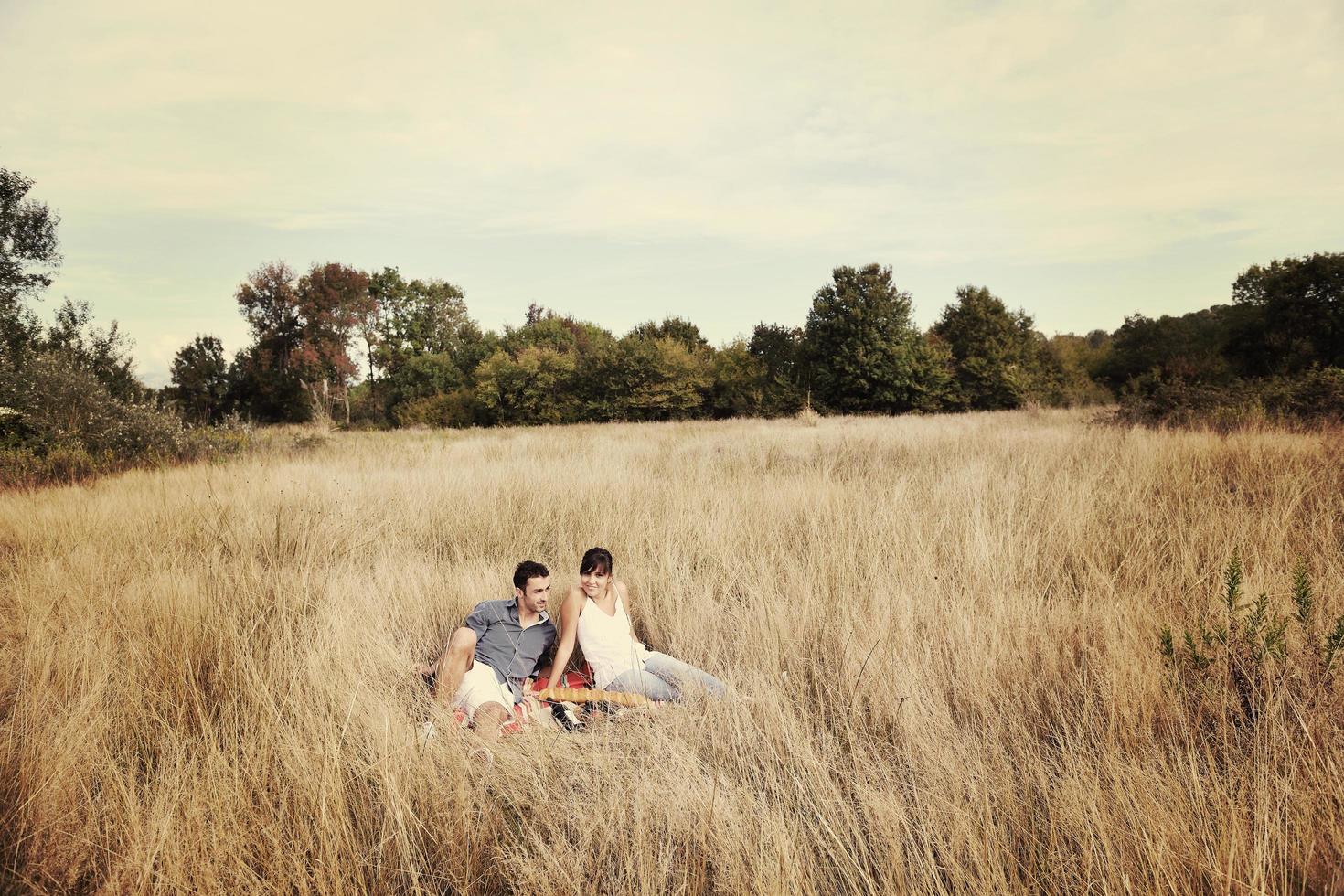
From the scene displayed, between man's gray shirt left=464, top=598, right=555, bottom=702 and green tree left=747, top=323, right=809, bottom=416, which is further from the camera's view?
green tree left=747, top=323, right=809, bottom=416

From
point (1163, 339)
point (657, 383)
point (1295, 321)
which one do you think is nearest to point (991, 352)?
point (1163, 339)

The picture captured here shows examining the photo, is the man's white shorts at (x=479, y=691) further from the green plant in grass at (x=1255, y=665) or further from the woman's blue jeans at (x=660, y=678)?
the green plant in grass at (x=1255, y=665)

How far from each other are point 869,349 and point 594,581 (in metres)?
27.9

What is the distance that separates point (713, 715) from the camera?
8.34ft

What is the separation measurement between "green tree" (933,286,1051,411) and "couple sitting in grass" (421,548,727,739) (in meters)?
30.6

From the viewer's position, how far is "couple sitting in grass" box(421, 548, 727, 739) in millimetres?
3158

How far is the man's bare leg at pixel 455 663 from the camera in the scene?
3133 mm

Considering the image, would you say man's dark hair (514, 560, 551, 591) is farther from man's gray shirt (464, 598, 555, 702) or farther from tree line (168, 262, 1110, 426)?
tree line (168, 262, 1110, 426)

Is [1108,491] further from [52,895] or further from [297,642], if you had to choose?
[52,895]

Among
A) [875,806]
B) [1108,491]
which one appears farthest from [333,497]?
[1108,491]

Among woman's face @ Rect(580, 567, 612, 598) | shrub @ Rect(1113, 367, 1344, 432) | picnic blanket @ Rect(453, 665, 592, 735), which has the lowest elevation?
picnic blanket @ Rect(453, 665, 592, 735)

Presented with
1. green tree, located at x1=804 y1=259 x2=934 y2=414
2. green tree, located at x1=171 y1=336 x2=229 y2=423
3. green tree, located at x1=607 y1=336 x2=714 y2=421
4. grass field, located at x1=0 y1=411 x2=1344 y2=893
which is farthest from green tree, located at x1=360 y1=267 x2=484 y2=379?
grass field, located at x1=0 y1=411 x2=1344 y2=893

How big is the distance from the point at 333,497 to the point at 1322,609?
7808mm

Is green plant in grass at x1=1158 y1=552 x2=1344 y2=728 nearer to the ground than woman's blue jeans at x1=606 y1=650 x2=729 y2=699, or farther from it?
farther from it
